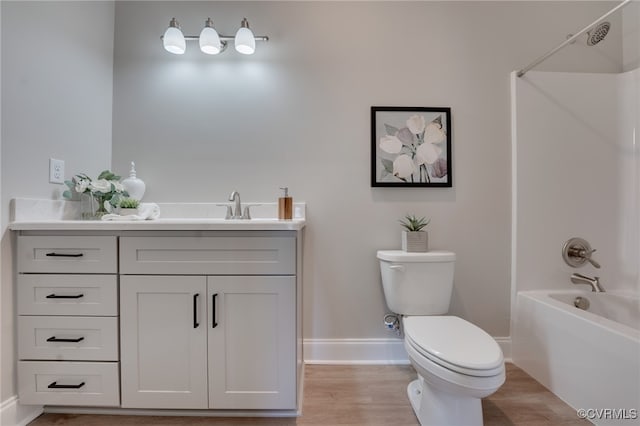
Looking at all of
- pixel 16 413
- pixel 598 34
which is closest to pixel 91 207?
pixel 16 413

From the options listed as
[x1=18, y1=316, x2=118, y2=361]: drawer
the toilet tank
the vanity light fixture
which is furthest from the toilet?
the vanity light fixture

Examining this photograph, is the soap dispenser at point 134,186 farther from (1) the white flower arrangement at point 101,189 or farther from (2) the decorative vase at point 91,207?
(2) the decorative vase at point 91,207

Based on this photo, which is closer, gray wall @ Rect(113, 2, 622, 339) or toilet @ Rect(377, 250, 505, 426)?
toilet @ Rect(377, 250, 505, 426)

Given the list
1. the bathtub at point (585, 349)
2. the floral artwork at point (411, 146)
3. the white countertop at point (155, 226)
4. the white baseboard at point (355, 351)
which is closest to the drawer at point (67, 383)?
the white countertop at point (155, 226)

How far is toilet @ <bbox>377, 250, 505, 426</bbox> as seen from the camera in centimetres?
98

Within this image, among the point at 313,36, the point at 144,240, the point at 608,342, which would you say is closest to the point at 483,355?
the point at 608,342

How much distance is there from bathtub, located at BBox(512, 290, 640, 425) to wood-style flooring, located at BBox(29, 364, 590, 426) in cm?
9

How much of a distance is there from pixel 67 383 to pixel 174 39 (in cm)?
173

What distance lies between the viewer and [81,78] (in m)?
1.49

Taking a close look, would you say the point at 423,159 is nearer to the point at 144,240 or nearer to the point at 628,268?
the point at 628,268

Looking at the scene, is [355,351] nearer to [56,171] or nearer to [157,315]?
[157,315]

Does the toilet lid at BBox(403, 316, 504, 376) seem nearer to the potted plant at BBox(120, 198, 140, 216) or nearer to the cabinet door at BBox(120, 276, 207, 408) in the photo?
the cabinet door at BBox(120, 276, 207, 408)

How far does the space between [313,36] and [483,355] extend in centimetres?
183

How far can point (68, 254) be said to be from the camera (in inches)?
45.8
